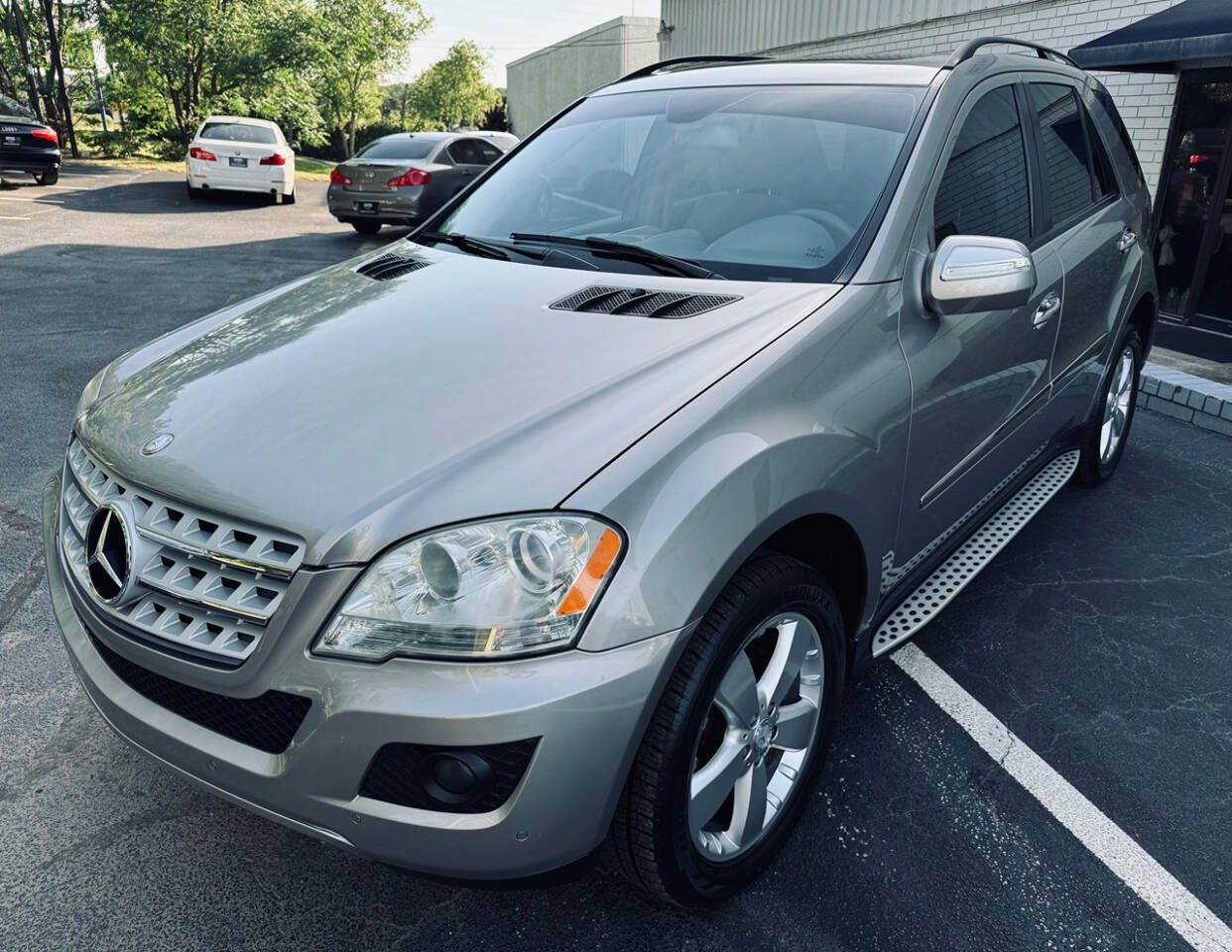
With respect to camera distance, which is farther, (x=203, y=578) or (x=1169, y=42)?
(x=1169, y=42)

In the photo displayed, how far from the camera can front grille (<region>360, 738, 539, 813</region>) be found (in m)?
1.58

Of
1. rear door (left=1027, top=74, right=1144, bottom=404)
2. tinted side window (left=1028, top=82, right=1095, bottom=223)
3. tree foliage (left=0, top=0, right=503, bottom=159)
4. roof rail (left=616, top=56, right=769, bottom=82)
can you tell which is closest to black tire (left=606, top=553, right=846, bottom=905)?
rear door (left=1027, top=74, right=1144, bottom=404)

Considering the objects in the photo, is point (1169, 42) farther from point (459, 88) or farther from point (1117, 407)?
point (459, 88)

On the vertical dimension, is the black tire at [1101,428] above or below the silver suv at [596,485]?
below

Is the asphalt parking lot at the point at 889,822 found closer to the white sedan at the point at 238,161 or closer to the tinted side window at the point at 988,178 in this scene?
the tinted side window at the point at 988,178

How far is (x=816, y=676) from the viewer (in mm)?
2236

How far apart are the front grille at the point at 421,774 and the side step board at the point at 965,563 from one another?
1.26 m

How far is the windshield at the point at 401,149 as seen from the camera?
13445 millimetres

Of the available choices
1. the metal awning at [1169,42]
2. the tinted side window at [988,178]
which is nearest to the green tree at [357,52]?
the metal awning at [1169,42]

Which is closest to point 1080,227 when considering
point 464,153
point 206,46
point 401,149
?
point 464,153

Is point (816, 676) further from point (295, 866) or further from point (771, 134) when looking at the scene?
point (771, 134)

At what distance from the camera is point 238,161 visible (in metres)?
16.8

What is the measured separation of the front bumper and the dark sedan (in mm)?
11360

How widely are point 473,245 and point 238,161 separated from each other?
51.8 feet
